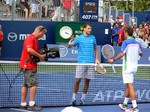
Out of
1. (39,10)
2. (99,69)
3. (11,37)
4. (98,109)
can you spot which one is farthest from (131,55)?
(39,10)

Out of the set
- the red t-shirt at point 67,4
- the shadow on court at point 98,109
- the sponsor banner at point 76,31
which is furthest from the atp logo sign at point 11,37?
the shadow on court at point 98,109

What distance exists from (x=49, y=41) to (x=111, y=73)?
10179 mm

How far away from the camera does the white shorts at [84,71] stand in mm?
9836

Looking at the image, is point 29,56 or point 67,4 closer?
point 29,56

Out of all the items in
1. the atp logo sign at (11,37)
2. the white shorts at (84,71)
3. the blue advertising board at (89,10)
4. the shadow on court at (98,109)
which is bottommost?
the shadow on court at (98,109)

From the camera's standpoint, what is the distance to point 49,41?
2216 centimetres

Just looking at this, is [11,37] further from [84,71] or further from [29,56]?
[29,56]

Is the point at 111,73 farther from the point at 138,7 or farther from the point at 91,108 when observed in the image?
the point at 138,7

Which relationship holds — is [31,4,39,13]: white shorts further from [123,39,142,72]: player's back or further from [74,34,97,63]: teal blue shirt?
[123,39,142,72]: player's back

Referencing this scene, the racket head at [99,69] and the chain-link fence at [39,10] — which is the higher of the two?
the chain-link fence at [39,10]

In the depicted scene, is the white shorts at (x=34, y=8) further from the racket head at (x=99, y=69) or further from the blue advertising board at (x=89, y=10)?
the racket head at (x=99, y=69)

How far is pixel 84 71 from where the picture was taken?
9.87 meters

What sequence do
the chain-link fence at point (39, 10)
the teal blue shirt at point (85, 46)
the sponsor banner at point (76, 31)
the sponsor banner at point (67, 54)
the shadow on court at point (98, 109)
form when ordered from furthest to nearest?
the chain-link fence at point (39, 10) → the sponsor banner at point (76, 31) → the sponsor banner at point (67, 54) → the teal blue shirt at point (85, 46) → the shadow on court at point (98, 109)

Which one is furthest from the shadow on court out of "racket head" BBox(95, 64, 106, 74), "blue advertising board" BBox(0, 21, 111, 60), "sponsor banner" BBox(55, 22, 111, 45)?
"sponsor banner" BBox(55, 22, 111, 45)
